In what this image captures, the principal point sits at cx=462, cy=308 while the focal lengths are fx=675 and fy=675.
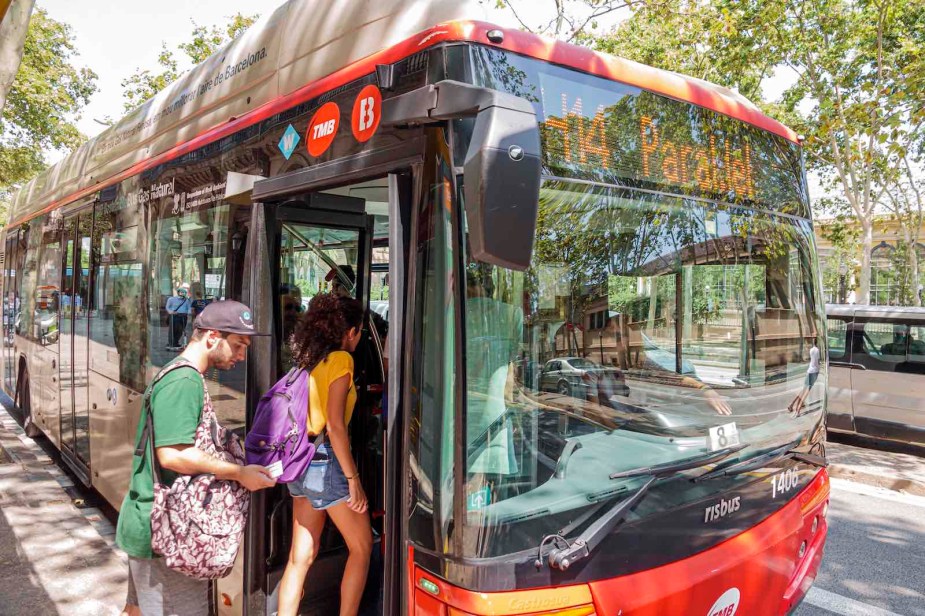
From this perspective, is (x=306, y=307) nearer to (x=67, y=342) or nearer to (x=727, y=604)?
(x=727, y=604)

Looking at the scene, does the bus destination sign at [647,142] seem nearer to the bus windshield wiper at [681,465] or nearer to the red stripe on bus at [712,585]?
the bus windshield wiper at [681,465]

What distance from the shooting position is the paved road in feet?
14.8

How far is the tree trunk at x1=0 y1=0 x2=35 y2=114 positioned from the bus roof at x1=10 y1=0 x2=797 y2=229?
2.89ft

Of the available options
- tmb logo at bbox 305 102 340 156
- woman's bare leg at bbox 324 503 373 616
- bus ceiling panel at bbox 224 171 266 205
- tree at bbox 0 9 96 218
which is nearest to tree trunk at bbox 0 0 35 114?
bus ceiling panel at bbox 224 171 266 205

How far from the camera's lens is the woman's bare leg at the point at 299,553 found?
9.63 ft

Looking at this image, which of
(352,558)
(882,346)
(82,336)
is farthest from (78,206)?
(882,346)

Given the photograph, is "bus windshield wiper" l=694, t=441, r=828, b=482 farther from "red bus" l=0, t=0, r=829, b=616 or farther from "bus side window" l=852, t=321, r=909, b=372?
"bus side window" l=852, t=321, r=909, b=372

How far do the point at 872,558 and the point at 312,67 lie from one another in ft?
18.0

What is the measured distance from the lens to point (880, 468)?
802 centimetres

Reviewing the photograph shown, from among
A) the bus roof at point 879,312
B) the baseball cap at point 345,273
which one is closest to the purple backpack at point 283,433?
the baseball cap at point 345,273

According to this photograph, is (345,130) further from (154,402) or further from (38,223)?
(38,223)

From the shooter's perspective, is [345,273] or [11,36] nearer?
[345,273]

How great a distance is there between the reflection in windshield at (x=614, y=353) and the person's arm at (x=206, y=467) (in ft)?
3.51

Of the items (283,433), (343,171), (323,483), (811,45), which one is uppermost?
(811,45)
